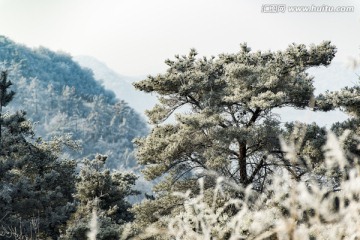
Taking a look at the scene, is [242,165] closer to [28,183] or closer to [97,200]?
[97,200]

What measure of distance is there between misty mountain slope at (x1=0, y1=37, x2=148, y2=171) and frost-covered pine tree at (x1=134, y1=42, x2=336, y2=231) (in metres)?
110

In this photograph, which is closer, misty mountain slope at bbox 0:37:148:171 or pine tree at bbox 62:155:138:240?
pine tree at bbox 62:155:138:240

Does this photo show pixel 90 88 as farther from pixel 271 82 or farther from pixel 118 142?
pixel 271 82

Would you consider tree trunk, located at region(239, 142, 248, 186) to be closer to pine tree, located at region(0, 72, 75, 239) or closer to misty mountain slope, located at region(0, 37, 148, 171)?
pine tree, located at region(0, 72, 75, 239)

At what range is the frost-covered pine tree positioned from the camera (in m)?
15.1

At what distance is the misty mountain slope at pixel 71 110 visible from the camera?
448 feet

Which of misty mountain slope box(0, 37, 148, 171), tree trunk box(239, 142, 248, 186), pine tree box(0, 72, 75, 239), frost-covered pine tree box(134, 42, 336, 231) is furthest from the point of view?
misty mountain slope box(0, 37, 148, 171)

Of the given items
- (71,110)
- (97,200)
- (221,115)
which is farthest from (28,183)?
(71,110)

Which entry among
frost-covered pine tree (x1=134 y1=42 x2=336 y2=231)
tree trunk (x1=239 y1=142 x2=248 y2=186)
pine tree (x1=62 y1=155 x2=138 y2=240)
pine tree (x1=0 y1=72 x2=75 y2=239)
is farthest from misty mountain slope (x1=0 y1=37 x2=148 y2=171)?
tree trunk (x1=239 y1=142 x2=248 y2=186)

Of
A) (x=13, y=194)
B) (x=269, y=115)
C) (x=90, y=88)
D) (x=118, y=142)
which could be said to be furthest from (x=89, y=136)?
(x=269, y=115)

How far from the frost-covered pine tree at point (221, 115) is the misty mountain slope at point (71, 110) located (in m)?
110

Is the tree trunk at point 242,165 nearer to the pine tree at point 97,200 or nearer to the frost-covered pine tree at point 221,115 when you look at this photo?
the frost-covered pine tree at point 221,115

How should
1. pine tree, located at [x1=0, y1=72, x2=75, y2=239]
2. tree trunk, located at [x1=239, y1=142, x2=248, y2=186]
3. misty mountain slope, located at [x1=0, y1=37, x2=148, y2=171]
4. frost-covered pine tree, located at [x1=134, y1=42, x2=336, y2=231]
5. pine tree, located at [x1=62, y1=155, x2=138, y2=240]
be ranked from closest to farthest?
frost-covered pine tree, located at [x1=134, y1=42, x2=336, y2=231] → tree trunk, located at [x1=239, y1=142, x2=248, y2=186] → pine tree, located at [x1=62, y1=155, x2=138, y2=240] → pine tree, located at [x1=0, y1=72, x2=75, y2=239] → misty mountain slope, located at [x1=0, y1=37, x2=148, y2=171]

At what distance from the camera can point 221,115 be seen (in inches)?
626
